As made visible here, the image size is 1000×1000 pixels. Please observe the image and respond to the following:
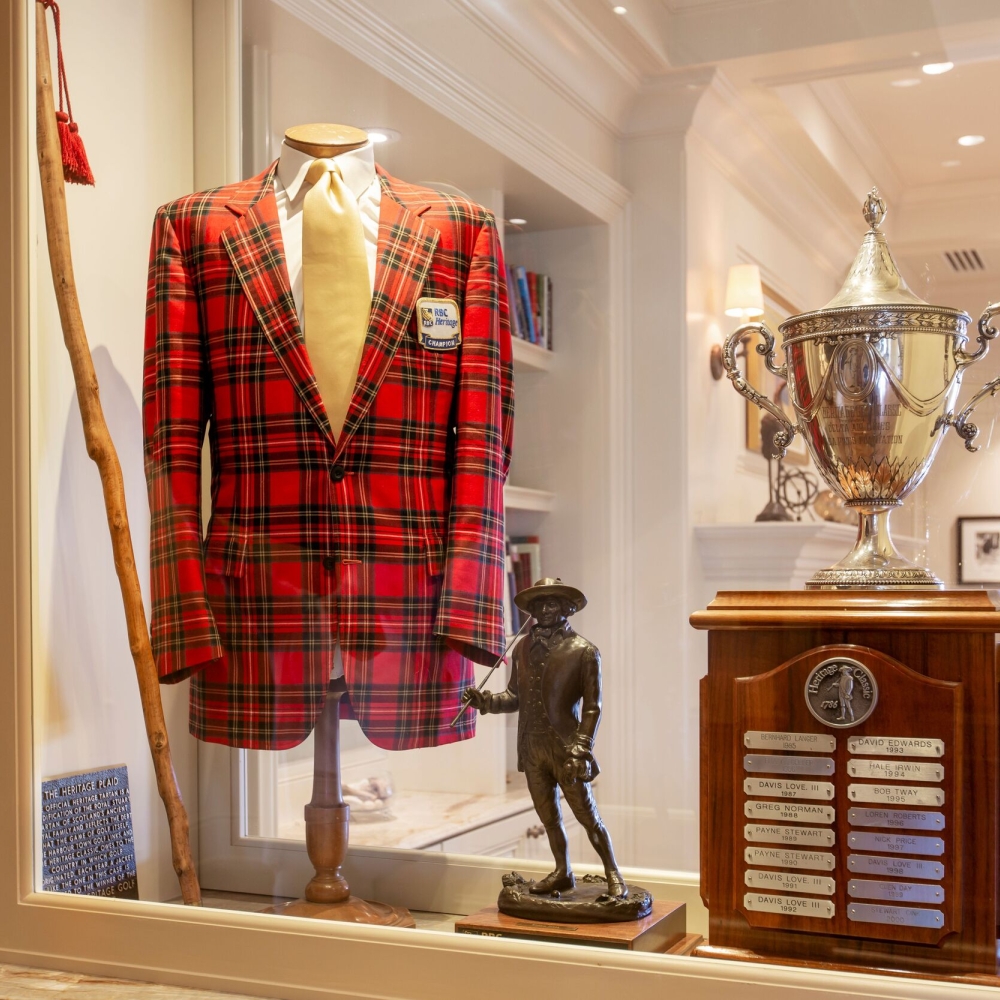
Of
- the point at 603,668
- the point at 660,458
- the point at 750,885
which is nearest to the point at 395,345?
the point at 660,458

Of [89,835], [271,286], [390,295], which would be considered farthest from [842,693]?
[89,835]

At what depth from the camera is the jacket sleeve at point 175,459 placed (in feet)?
4.57

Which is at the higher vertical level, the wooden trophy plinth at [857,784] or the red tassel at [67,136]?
the red tassel at [67,136]

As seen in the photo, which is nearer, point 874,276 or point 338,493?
point 874,276

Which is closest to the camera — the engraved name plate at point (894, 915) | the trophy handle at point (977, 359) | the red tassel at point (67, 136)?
the engraved name plate at point (894, 915)

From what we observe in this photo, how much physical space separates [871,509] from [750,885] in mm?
368

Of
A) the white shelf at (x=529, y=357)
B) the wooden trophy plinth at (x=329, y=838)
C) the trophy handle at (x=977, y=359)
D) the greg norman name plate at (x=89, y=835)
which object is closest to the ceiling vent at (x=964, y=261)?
the trophy handle at (x=977, y=359)

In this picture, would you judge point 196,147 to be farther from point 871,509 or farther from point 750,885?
point 750,885

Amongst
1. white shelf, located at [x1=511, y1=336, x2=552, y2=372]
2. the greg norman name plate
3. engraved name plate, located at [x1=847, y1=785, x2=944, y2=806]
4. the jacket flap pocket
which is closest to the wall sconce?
white shelf, located at [x1=511, y1=336, x2=552, y2=372]

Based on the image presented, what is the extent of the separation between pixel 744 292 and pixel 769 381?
4.4 inches

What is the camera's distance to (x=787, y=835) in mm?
1065

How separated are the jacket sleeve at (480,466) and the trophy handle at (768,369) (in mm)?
263

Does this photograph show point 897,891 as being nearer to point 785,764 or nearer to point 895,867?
point 895,867

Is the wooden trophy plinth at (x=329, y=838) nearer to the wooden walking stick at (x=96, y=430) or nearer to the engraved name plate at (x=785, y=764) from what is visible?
the wooden walking stick at (x=96, y=430)
